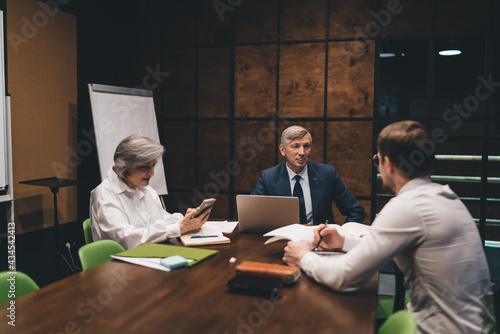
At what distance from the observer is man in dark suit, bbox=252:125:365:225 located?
10.5 ft

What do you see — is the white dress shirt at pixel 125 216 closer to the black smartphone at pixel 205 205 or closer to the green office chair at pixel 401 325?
the black smartphone at pixel 205 205

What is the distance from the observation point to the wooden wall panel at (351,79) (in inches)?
177

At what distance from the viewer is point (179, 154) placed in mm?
5199

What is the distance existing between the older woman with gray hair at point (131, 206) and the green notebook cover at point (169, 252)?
7.0 inches

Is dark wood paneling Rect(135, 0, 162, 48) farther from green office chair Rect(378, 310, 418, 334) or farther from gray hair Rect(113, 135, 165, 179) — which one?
green office chair Rect(378, 310, 418, 334)

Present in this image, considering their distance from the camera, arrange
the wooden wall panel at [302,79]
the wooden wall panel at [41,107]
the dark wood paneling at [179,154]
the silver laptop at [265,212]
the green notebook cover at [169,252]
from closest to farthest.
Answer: the green notebook cover at [169,252]
the silver laptop at [265,212]
the wooden wall panel at [41,107]
the wooden wall panel at [302,79]
the dark wood paneling at [179,154]

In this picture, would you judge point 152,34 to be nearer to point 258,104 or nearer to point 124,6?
point 124,6

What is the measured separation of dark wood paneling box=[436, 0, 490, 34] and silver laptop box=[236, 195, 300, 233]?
3.12 meters

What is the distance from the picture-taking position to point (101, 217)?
7.75ft

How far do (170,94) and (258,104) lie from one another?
1.18 metres

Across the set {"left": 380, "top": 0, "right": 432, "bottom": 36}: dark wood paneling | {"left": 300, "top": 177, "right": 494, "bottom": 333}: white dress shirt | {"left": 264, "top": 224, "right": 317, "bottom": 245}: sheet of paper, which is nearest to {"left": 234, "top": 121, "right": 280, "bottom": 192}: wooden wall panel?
{"left": 380, "top": 0, "right": 432, "bottom": 36}: dark wood paneling

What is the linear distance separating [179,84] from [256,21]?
1.24 m

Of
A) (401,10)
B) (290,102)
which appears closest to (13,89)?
(290,102)

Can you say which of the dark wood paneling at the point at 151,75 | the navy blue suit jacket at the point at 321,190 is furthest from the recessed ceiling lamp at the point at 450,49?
the navy blue suit jacket at the point at 321,190
